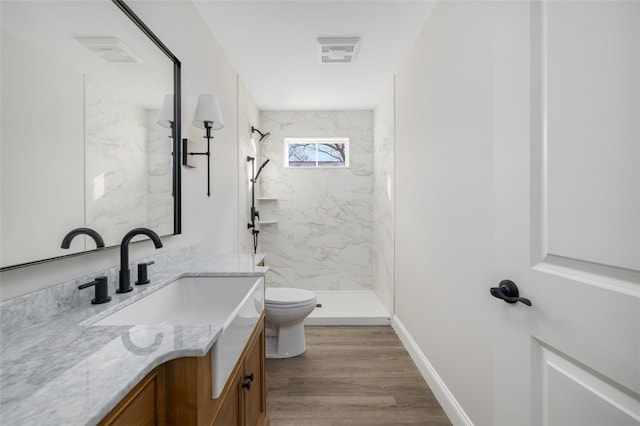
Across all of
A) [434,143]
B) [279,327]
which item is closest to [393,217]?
[434,143]

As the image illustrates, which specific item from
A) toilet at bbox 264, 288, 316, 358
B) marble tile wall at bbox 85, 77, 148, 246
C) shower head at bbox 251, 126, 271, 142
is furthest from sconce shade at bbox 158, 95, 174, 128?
shower head at bbox 251, 126, 271, 142

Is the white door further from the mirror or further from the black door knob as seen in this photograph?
the mirror

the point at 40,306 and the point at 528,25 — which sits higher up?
the point at 528,25

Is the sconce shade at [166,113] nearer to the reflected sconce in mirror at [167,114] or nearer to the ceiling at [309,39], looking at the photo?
the reflected sconce in mirror at [167,114]

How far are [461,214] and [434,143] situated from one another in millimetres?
565

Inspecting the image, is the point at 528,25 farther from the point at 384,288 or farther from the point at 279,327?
the point at 384,288

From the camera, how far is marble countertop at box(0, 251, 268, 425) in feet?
1.34

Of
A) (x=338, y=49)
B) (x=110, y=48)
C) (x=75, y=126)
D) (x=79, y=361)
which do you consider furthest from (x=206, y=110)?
(x=79, y=361)

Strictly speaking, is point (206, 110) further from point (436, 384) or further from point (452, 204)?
point (436, 384)

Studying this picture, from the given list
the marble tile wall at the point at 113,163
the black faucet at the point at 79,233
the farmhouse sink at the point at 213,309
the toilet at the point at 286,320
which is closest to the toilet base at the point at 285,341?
the toilet at the point at 286,320

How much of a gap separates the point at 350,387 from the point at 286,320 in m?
0.64

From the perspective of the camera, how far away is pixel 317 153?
3637mm

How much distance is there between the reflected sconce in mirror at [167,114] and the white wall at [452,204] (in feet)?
4.90

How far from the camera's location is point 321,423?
1523mm
